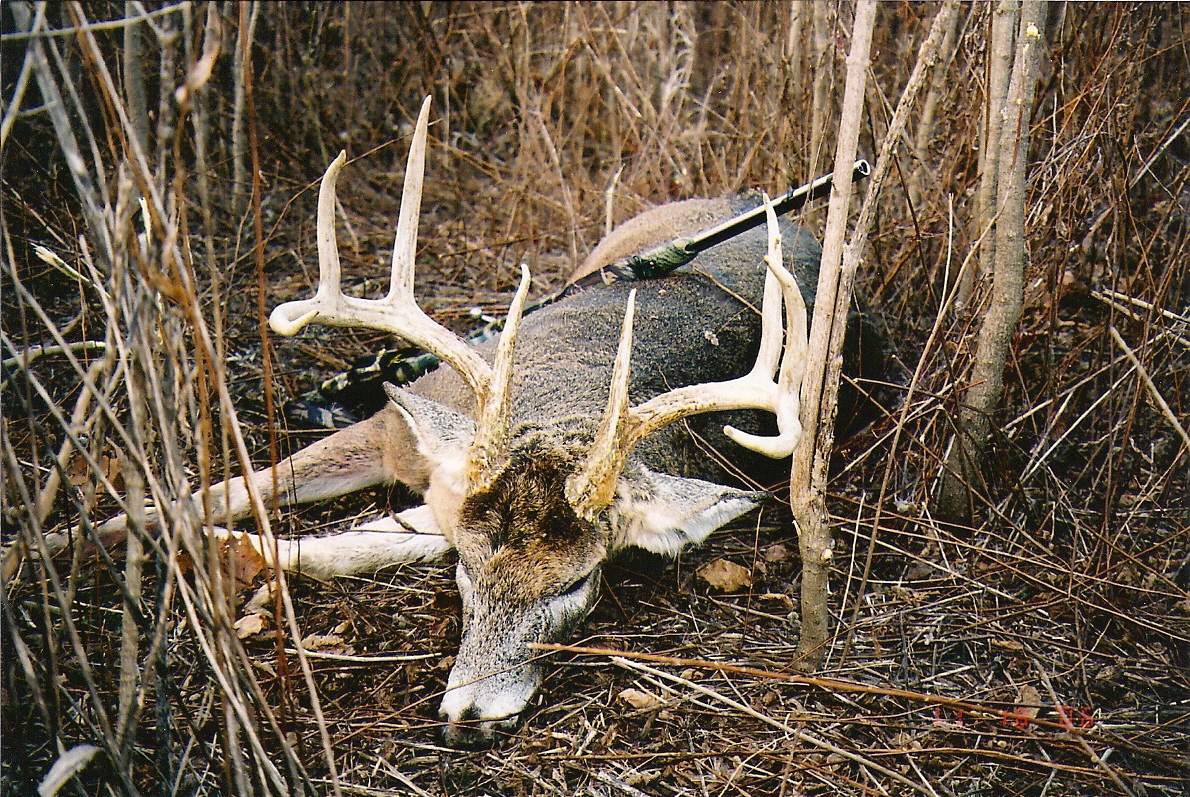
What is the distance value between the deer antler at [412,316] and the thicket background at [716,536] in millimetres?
278

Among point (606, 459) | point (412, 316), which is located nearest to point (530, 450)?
point (606, 459)

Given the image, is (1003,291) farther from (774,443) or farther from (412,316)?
(412,316)

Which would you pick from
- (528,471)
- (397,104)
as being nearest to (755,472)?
(528,471)

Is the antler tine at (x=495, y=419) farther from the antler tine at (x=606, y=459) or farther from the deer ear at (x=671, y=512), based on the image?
the deer ear at (x=671, y=512)

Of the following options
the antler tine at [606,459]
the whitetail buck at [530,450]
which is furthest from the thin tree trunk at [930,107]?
the antler tine at [606,459]

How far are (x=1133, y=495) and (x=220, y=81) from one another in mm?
4710

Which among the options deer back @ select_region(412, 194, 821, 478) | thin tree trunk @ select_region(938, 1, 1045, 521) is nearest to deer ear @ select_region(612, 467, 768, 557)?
deer back @ select_region(412, 194, 821, 478)

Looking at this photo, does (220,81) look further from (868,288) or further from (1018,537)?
(1018,537)

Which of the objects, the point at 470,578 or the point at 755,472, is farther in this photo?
the point at 755,472

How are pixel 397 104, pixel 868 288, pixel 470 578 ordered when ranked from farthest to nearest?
1. pixel 397 104
2. pixel 868 288
3. pixel 470 578

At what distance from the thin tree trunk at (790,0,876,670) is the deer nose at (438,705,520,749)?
0.89 metres

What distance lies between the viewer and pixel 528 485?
2957 mm

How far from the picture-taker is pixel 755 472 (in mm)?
3877

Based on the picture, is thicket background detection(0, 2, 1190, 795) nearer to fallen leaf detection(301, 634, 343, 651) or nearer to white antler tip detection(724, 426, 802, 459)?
fallen leaf detection(301, 634, 343, 651)
